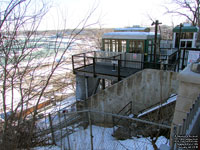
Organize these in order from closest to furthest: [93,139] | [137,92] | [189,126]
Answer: [189,126] < [93,139] < [137,92]

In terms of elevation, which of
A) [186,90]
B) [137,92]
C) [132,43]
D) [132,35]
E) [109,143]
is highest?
[132,35]

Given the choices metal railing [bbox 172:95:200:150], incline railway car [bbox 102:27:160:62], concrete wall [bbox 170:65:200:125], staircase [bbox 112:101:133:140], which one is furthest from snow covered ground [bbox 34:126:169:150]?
incline railway car [bbox 102:27:160:62]

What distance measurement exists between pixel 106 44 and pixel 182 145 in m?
10.3

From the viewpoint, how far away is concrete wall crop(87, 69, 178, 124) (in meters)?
7.73

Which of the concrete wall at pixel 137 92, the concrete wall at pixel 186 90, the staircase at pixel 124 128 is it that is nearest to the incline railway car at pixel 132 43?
the concrete wall at pixel 137 92

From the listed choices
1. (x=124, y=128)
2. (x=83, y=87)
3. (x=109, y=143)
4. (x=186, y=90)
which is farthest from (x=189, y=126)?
(x=83, y=87)

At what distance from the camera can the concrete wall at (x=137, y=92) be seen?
7730 mm

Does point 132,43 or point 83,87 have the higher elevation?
point 132,43

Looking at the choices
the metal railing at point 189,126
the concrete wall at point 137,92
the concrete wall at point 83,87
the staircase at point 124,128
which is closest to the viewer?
the metal railing at point 189,126

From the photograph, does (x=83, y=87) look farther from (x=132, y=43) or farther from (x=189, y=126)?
(x=189, y=126)

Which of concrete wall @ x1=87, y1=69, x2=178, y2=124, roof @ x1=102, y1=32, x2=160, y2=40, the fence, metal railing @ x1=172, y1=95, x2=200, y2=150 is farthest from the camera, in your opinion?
roof @ x1=102, y1=32, x2=160, y2=40

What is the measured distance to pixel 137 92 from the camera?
8273 millimetres

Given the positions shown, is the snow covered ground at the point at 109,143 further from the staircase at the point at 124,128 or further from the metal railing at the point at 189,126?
the metal railing at the point at 189,126

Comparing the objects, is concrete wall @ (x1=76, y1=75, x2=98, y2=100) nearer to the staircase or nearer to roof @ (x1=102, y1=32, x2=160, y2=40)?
roof @ (x1=102, y1=32, x2=160, y2=40)
